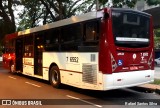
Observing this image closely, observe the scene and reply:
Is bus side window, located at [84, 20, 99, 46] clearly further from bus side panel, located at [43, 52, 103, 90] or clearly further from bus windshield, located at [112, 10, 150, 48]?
bus windshield, located at [112, 10, 150, 48]

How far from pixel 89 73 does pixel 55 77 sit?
3.14m

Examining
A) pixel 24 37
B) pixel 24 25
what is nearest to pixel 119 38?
pixel 24 37

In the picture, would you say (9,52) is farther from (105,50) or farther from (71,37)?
(105,50)

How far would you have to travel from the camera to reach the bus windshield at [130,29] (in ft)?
33.3

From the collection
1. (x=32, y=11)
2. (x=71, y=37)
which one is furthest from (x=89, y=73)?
(x=32, y=11)

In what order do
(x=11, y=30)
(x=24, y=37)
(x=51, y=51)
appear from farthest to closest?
(x=11, y=30) → (x=24, y=37) → (x=51, y=51)

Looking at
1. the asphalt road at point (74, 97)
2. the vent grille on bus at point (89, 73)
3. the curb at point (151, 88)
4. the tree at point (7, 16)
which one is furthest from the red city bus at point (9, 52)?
the tree at point (7, 16)

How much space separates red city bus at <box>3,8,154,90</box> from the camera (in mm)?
9938

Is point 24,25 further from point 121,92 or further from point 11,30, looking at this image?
point 121,92

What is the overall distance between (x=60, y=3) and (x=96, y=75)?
59.6 feet

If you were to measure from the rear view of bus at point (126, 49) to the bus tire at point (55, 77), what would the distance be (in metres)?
3.38

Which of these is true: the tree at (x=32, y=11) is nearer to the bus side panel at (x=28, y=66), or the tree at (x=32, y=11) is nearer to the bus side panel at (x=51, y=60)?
the bus side panel at (x=28, y=66)

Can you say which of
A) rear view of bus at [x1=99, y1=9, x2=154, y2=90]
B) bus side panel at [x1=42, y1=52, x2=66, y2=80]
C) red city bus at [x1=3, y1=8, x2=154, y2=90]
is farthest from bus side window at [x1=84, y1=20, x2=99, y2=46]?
bus side panel at [x1=42, y1=52, x2=66, y2=80]

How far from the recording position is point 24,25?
130 ft
